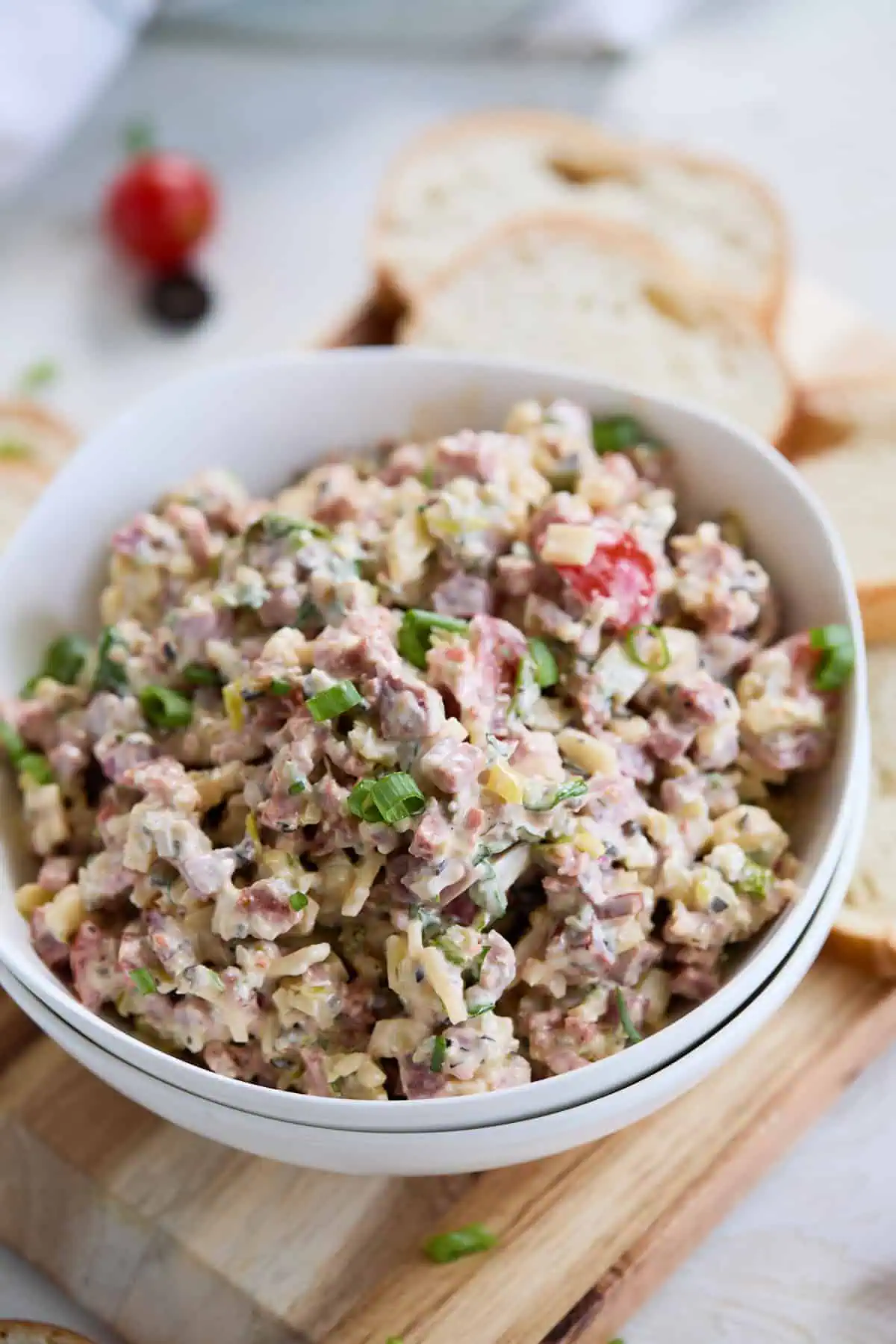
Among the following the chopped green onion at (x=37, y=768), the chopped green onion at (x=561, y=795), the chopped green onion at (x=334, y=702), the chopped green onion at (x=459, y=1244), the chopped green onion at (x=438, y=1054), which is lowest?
the chopped green onion at (x=459, y=1244)

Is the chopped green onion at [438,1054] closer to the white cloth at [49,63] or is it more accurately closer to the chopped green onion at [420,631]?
the chopped green onion at [420,631]

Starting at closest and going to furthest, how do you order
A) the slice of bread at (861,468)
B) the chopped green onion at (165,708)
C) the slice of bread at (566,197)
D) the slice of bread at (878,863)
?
1. the chopped green onion at (165,708)
2. the slice of bread at (878,863)
3. the slice of bread at (861,468)
4. the slice of bread at (566,197)

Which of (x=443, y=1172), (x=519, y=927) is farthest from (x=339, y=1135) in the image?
(x=519, y=927)

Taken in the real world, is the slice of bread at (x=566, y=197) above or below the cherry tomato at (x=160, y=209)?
below

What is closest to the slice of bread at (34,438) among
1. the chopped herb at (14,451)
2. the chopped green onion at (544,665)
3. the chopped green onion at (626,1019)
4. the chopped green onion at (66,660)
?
the chopped herb at (14,451)

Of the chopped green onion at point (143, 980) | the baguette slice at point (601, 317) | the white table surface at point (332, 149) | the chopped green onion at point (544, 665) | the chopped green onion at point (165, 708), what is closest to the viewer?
the chopped green onion at point (143, 980)

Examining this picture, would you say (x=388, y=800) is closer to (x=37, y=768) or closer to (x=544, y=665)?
(x=544, y=665)

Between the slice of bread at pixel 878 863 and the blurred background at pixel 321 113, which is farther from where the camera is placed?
the blurred background at pixel 321 113

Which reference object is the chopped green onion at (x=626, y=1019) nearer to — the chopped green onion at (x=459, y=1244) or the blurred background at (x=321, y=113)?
the chopped green onion at (x=459, y=1244)
